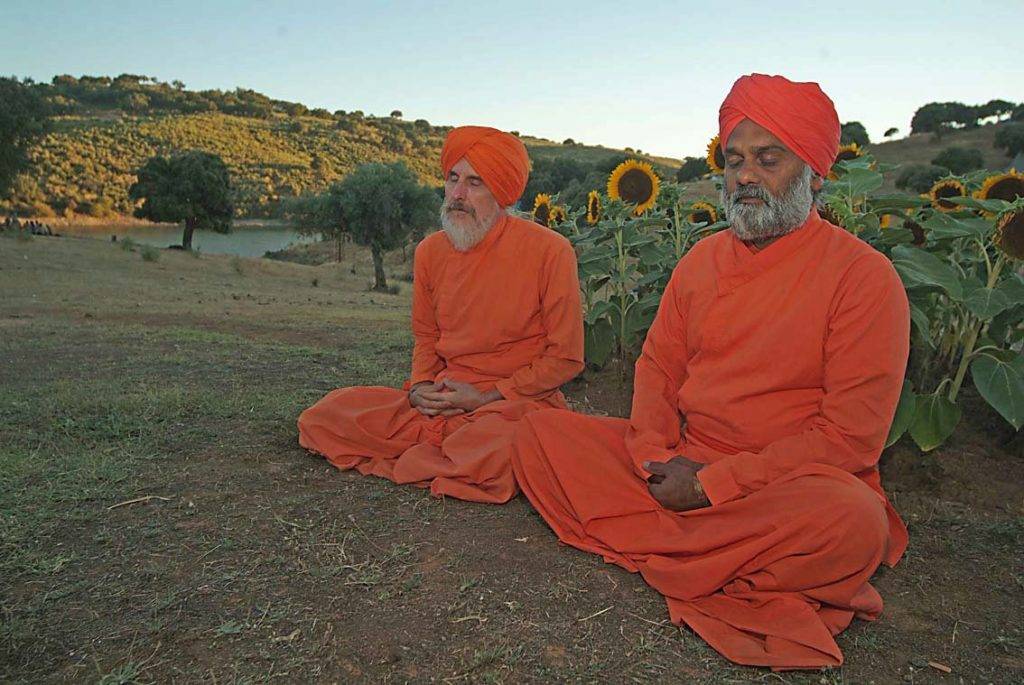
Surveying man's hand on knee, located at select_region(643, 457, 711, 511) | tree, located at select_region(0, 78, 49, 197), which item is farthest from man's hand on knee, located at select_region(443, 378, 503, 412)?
tree, located at select_region(0, 78, 49, 197)

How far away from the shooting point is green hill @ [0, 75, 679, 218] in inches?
1252

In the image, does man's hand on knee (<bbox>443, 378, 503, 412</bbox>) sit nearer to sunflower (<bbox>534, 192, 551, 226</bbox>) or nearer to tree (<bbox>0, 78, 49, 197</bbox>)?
sunflower (<bbox>534, 192, 551, 226</bbox>)

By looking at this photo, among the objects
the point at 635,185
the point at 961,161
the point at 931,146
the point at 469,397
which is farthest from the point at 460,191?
the point at 931,146

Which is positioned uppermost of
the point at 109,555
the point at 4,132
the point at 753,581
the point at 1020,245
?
the point at 4,132

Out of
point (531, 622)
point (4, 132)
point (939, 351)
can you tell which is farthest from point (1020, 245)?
point (4, 132)

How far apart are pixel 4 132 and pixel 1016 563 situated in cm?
2415

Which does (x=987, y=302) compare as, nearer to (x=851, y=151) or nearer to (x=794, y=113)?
(x=794, y=113)

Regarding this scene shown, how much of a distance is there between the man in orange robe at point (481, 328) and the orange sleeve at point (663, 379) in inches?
27.8

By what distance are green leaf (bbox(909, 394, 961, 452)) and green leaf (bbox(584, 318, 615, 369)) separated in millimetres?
2053

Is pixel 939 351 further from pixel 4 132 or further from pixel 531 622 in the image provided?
pixel 4 132

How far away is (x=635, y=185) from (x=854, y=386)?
2.88 metres

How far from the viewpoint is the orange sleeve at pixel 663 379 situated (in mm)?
2838

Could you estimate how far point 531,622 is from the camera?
229 centimetres

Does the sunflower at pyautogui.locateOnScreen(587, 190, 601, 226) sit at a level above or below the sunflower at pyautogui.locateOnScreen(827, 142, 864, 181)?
below
